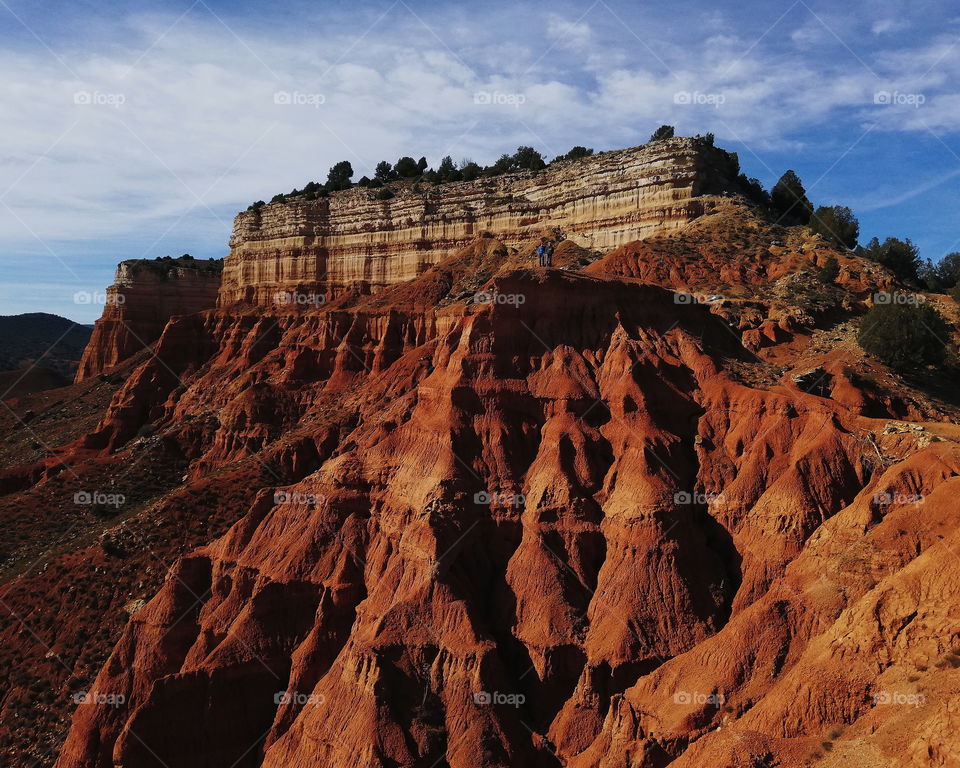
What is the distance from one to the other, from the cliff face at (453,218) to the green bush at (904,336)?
79.4 feet

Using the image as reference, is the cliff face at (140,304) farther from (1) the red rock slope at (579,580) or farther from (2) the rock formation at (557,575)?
(1) the red rock slope at (579,580)

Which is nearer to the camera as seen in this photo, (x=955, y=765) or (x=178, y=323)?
(x=955, y=765)

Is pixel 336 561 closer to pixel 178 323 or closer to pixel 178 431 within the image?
pixel 178 431

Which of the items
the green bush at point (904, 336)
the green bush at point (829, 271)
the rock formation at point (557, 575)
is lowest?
the rock formation at point (557, 575)

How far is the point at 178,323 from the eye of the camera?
3253 inches

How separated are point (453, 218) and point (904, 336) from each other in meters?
49.1

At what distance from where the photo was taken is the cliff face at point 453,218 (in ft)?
228

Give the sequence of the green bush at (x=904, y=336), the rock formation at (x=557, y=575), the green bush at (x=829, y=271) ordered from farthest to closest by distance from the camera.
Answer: the green bush at (x=829, y=271), the green bush at (x=904, y=336), the rock formation at (x=557, y=575)

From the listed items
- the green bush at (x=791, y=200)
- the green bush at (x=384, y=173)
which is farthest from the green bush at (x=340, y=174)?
the green bush at (x=791, y=200)

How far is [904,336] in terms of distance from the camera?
43406 millimetres

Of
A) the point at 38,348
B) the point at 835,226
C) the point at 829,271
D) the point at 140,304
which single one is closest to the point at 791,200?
the point at 835,226

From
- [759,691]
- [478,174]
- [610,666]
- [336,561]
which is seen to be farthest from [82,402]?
[759,691]

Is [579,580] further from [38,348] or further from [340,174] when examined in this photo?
[38,348]

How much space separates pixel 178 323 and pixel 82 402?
15.6m
